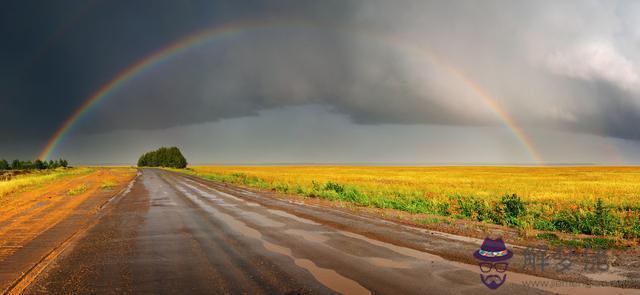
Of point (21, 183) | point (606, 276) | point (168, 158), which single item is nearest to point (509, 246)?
point (606, 276)

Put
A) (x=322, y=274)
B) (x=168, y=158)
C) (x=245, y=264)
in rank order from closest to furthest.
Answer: (x=322, y=274), (x=245, y=264), (x=168, y=158)

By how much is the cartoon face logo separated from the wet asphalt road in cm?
23

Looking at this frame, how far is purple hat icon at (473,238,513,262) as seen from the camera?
8.03m

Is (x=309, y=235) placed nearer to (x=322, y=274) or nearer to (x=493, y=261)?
(x=322, y=274)

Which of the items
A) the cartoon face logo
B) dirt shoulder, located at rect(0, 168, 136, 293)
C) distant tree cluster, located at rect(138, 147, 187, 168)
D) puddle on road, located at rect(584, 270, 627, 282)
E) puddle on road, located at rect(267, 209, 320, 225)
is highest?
distant tree cluster, located at rect(138, 147, 187, 168)

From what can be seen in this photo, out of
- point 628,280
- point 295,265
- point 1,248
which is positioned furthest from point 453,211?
point 1,248

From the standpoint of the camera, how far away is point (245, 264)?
23.8 feet

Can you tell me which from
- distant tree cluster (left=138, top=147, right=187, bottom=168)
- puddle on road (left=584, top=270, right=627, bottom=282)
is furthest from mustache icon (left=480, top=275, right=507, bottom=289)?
distant tree cluster (left=138, top=147, right=187, bottom=168)

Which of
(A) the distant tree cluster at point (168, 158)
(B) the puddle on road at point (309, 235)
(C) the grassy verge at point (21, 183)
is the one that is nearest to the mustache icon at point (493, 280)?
(B) the puddle on road at point (309, 235)

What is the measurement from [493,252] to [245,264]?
17.8ft

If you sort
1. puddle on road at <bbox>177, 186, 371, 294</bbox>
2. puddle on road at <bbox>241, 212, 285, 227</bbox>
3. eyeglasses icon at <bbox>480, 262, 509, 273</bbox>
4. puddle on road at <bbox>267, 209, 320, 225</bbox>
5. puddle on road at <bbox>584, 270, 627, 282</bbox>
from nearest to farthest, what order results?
1. puddle on road at <bbox>177, 186, 371, 294</bbox>
2. puddle on road at <bbox>584, 270, 627, 282</bbox>
3. eyeglasses icon at <bbox>480, 262, 509, 273</bbox>
4. puddle on road at <bbox>241, 212, 285, 227</bbox>
5. puddle on road at <bbox>267, 209, 320, 225</bbox>

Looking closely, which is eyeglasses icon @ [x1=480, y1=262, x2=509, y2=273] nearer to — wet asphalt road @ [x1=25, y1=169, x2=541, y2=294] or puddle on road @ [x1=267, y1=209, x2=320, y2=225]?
wet asphalt road @ [x1=25, y1=169, x2=541, y2=294]

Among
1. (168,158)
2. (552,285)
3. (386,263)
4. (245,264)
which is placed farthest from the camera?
(168,158)

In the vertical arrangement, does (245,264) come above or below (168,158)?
below
